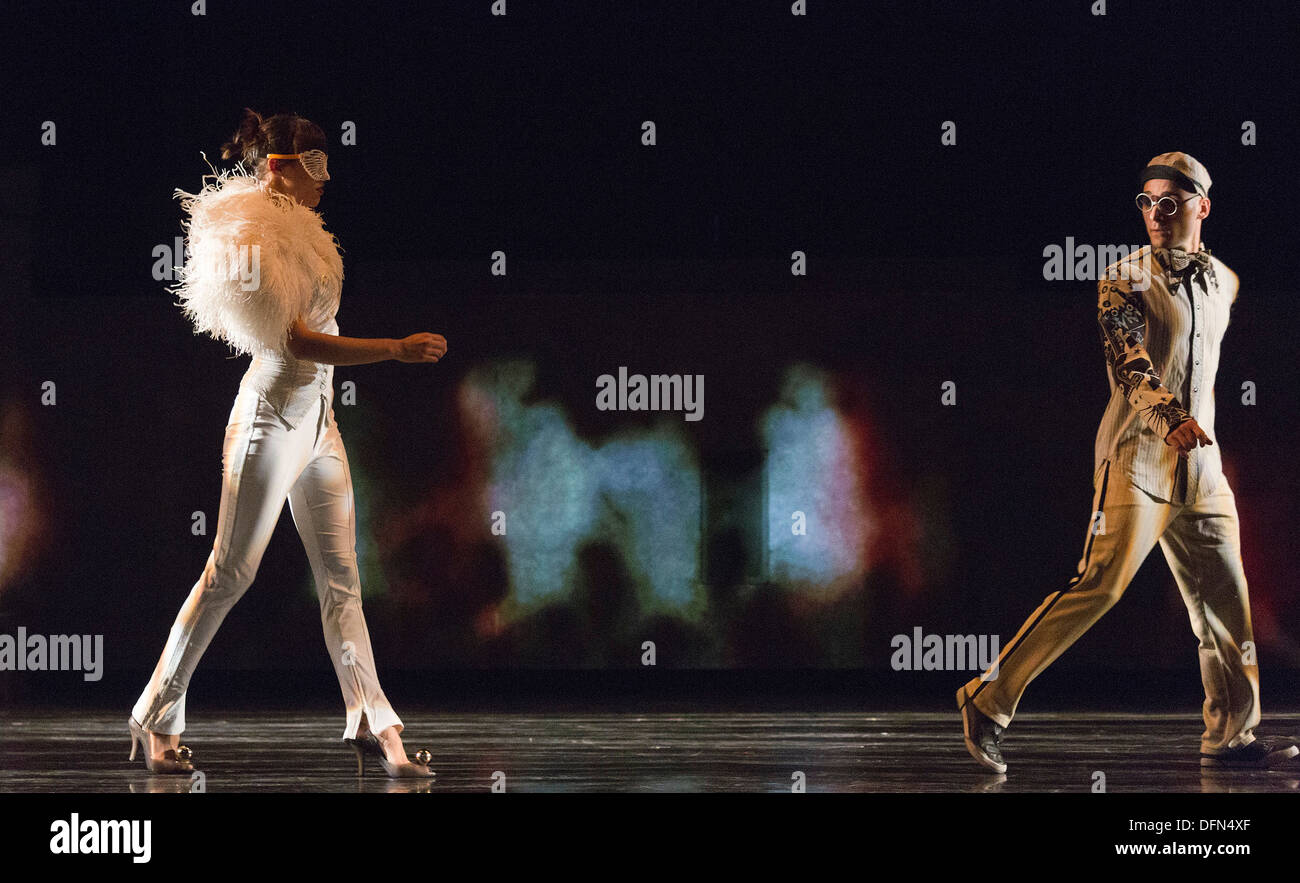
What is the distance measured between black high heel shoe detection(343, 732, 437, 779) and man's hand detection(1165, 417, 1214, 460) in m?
2.14

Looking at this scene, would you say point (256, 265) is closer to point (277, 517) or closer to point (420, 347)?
point (420, 347)

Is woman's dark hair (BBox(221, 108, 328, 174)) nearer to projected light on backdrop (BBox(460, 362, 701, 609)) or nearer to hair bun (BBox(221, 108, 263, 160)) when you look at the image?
hair bun (BBox(221, 108, 263, 160))

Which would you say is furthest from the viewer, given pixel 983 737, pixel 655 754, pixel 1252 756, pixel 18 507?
pixel 18 507

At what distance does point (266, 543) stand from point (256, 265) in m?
0.73

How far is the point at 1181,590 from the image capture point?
4.09 meters

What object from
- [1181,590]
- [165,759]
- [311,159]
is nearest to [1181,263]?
[1181,590]

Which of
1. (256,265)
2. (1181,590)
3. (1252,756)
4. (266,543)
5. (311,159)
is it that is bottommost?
(1252,756)

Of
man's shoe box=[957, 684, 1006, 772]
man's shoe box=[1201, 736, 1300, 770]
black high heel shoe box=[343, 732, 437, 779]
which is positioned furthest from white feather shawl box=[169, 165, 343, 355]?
man's shoe box=[1201, 736, 1300, 770]

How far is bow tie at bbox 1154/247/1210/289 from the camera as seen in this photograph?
4.10 m

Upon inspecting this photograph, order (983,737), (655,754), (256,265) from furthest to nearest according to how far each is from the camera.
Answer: (655,754), (983,737), (256,265)

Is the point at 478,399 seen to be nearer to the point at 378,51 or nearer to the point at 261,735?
the point at 378,51

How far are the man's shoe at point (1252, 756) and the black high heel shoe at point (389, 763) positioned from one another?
2.15m

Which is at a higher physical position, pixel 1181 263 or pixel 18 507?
pixel 1181 263
